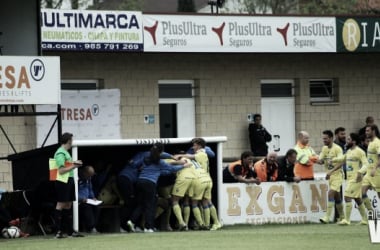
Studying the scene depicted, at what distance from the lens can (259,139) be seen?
30.1 m

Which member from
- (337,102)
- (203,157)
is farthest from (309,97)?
(203,157)

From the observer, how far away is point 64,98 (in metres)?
28.6

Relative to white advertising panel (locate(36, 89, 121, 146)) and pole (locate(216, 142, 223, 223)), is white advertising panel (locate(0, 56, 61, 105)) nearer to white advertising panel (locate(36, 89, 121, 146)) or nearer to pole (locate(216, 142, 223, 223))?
pole (locate(216, 142, 223, 223))

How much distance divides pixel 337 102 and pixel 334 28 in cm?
256

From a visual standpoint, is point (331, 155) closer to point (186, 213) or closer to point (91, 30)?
point (186, 213)

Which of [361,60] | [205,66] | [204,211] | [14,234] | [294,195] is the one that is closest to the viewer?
[14,234]

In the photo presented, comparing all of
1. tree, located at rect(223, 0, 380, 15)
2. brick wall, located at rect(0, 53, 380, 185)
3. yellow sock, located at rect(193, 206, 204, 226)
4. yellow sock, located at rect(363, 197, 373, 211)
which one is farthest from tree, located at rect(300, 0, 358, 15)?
yellow sock, located at rect(193, 206, 204, 226)

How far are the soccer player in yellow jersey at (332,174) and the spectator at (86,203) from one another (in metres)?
5.07

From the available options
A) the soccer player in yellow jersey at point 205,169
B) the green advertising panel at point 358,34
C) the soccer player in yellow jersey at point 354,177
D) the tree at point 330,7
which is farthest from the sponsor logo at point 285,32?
the tree at point 330,7

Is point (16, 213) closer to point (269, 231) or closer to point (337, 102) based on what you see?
point (269, 231)

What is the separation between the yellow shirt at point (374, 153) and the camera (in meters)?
22.9

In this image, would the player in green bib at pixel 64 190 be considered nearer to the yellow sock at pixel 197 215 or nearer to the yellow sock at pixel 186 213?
the yellow sock at pixel 186 213

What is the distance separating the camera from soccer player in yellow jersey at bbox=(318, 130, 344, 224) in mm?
24172

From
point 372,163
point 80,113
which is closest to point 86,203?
point 372,163
